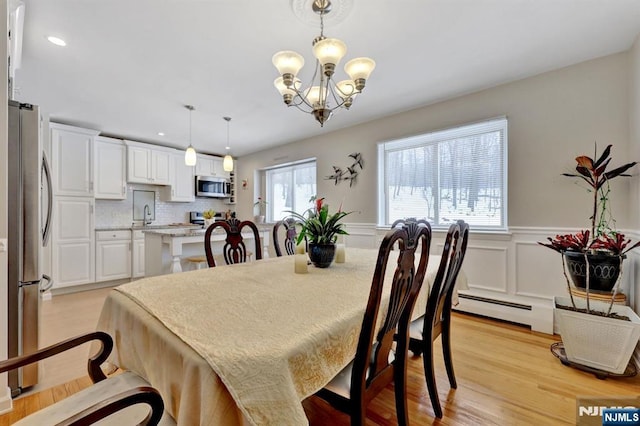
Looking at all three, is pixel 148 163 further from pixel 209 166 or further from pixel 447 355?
pixel 447 355

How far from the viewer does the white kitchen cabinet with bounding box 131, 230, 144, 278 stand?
4.65m

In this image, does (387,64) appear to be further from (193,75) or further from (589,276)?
(589,276)

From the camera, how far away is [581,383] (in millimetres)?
1854

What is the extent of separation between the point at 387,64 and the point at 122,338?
2.70m

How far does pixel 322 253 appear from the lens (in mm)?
1829

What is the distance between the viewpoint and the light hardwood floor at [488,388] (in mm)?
1569

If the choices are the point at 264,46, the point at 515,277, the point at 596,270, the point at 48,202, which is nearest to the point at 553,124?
the point at 596,270

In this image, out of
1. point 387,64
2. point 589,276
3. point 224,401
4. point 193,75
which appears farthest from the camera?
point 193,75

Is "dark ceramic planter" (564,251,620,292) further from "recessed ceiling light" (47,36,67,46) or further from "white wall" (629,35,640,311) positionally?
"recessed ceiling light" (47,36,67,46)

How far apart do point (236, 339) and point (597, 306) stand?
9.14 feet

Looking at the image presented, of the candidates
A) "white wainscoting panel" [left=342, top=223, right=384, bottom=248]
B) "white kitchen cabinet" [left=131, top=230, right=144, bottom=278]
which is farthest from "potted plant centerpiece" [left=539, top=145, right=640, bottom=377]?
"white kitchen cabinet" [left=131, top=230, right=144, bottom=278]

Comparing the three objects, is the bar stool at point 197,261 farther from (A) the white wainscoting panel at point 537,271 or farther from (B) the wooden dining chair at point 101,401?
(A) the white wainscoting panel at point 537,271

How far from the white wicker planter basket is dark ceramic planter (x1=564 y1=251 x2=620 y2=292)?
0.65 feet

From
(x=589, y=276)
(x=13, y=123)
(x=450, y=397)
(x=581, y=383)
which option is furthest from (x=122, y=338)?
(x=589, y=276)
